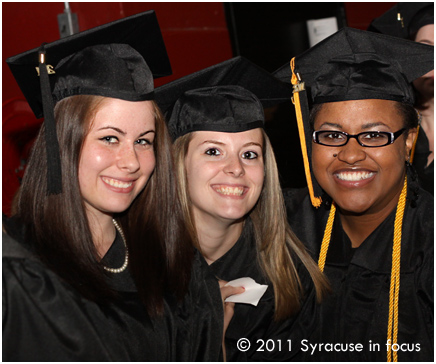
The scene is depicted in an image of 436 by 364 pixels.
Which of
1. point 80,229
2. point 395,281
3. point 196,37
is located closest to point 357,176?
point 395,281

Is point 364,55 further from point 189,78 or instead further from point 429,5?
point 429,5

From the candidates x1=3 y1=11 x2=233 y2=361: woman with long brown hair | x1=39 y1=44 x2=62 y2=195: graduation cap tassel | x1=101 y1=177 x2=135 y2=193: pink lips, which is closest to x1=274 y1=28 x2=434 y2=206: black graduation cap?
x1=3 y1=11 x2=233 y2=361: woman with long brown hair

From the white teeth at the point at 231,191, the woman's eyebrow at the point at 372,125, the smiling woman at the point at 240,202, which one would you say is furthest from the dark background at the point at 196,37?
the woman's eyebrow at the point at 372,125

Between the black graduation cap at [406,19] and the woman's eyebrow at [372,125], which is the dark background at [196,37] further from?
the black graduation cap at [406,19]

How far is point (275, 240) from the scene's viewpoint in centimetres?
259

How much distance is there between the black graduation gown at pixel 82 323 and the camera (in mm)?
1718

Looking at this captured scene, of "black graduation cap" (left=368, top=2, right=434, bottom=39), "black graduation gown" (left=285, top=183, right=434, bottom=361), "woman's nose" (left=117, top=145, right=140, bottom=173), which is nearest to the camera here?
"woman's nose" (left=117, top=145, right=140, bottom=173)

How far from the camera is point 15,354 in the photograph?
170cm

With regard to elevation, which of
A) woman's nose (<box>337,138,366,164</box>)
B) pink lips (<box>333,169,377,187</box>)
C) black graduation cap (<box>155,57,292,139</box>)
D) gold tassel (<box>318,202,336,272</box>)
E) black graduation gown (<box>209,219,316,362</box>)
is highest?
black graduation cap (<box>155,57,292,139</box>)

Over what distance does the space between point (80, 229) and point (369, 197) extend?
1.26 metres

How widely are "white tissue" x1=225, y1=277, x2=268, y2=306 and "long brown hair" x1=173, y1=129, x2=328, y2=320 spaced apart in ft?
0.30

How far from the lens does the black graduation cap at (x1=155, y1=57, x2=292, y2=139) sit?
2465 millimetres

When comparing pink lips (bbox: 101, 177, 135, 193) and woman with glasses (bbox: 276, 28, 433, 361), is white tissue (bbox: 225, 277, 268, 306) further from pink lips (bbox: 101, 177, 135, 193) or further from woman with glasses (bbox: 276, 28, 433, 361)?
pink lips (bbox: 101, 177, 135, 193)

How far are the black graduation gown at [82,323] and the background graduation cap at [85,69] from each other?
1.05 feet
